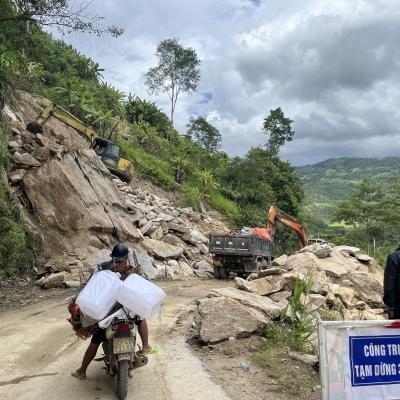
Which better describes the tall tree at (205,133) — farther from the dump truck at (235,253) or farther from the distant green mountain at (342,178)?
the distant green mountain at (342,178)

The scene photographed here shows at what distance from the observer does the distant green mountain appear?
4970 inches

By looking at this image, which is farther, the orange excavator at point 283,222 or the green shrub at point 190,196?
the green shrub at point 190,196

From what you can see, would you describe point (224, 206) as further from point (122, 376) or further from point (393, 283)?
point (122, 376)

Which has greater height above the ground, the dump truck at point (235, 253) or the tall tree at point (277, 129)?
the tall tree at point (277, 129)

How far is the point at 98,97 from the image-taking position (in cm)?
3575

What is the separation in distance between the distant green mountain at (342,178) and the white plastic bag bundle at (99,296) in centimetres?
10122

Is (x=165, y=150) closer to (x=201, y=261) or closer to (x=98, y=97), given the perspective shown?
(x=98, y=97)

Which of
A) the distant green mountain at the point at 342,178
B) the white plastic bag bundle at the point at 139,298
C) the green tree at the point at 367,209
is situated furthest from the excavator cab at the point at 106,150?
the distant green mountain at the point at 342,178

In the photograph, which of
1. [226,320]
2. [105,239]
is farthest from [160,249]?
[226,320]

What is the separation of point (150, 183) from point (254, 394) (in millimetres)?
24903

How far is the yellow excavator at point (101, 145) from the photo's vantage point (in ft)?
62.8

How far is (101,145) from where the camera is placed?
71.4 ft

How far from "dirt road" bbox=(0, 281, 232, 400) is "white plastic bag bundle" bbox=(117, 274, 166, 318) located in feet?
3.34

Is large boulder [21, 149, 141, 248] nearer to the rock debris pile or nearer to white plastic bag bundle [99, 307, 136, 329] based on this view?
the rock debris pile
